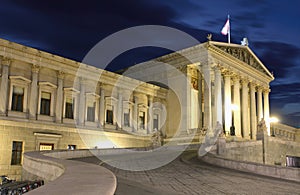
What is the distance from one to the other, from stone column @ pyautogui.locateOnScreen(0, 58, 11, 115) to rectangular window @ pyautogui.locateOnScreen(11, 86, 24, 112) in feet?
3.11

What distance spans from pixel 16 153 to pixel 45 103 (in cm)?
569

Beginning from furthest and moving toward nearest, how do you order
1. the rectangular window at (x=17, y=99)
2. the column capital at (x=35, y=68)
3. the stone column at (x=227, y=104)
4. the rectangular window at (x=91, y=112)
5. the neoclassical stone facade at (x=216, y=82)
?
the stone column at (x=227, y=104), the neoclassical stone facade at (x=216, y=82), the rectangular window at (x=91, y=112), the column capital at (x=35, y=68), the rectangular window at (x=17, y=99)

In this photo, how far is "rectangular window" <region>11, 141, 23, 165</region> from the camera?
1019 inches

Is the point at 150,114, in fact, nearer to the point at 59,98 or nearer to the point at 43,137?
the point at 59,98

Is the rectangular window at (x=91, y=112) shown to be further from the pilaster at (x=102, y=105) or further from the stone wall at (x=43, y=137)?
the stone wall at (x=43, y=137)

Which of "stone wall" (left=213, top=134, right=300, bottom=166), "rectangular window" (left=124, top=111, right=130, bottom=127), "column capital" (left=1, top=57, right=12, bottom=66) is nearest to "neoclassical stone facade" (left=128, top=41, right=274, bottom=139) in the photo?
"rectangular window" (left=124, top=111, right=130, bottom=127)

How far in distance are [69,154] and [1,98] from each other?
11079 mm

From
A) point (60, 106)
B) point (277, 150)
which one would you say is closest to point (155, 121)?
point (60, 106)

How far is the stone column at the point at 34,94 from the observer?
2822cm

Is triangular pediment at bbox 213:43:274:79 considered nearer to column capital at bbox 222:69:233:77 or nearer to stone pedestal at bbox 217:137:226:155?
column capital at bbox 222:69:233:77

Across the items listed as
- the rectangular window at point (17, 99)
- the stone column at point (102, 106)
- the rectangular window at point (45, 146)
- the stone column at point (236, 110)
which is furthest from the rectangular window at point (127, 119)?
the stone column at point (236, 110)

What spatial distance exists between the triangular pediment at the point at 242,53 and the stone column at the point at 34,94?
72.1 ft

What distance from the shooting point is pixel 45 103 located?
98.3ft

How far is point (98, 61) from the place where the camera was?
130 ft
